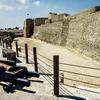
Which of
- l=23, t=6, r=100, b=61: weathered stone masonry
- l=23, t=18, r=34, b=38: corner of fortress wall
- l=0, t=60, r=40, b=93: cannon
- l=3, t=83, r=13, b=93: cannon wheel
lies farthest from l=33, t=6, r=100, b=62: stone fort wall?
l=3, t=83, r=13, b=93: cannon wheel

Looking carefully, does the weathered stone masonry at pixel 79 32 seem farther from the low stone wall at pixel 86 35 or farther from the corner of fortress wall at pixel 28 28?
the corner of fortress wall at pixel 28 28

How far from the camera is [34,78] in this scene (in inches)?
343

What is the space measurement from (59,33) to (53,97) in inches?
1054

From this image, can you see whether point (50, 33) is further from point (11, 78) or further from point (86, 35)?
point (11, 78)

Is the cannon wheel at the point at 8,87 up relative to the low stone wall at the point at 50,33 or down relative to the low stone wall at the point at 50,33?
down

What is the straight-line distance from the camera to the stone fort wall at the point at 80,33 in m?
19.1

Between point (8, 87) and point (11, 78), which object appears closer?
point (8, 87)

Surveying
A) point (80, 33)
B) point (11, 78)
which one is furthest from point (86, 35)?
point (11, 78)

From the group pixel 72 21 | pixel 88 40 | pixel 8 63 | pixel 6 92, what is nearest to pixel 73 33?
pixel 72 21

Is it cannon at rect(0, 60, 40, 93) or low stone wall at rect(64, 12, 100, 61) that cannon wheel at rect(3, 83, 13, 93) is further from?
low stone wall at rect(64, 12, 100, 61)

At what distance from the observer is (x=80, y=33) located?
951 inches

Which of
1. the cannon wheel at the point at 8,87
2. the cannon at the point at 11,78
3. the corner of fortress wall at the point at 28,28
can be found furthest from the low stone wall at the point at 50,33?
the cannon wheel at the point at 8,87

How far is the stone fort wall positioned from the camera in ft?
62.7

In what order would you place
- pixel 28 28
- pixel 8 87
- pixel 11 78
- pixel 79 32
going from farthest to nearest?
pixel 28 28
pixel 79 32
pixel 11 78
pixel 8 87
